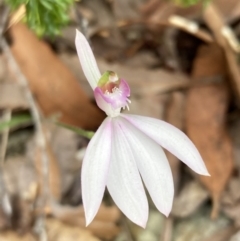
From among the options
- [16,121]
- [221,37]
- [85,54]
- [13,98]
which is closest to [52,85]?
[13,98]

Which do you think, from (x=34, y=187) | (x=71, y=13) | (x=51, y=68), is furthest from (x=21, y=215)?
(x=71, y=13)

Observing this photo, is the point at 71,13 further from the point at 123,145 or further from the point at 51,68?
the point at 123,145

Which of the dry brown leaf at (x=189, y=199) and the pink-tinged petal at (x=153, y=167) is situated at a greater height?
the dry brown leaf at (x=189, y=199)

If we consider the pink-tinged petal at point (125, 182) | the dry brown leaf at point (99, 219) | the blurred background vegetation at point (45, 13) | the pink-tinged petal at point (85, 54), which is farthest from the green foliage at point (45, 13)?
the dry brown leaf at point (99, 219)

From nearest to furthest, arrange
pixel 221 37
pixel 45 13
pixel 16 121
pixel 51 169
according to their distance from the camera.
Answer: pixel 45 13, pixel 16 121, pixel 51 169, pixel 221 37

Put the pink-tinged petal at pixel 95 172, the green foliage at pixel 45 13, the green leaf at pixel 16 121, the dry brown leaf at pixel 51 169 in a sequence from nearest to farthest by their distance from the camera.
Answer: the pink-tinged petal at pixel 95 172 < the green foliage at pixel 45 13 < the green leaf at pixel 16 121 < the dry brown leaf at pixel 51 169

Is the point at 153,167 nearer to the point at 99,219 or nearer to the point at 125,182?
the point at 125,182

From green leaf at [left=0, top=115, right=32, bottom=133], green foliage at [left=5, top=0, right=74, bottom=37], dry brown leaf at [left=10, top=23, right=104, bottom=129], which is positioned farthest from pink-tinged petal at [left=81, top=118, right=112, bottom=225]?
dry brown leaf at [left=10, top=23, right=104, bottom=129]

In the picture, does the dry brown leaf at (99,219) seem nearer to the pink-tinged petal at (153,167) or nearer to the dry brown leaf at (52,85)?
A: the dry brown leaf at (52,85)
